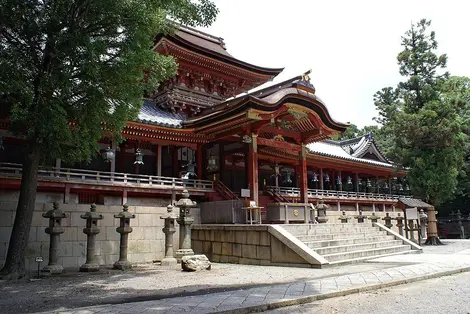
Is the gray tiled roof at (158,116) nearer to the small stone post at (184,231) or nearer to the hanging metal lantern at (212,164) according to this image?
the hanging metal lantern at (212,164)

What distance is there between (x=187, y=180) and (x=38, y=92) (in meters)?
8.88

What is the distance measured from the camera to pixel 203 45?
945 inches

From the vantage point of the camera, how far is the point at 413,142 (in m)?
25.6

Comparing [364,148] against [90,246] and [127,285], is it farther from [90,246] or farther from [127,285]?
[127,285]

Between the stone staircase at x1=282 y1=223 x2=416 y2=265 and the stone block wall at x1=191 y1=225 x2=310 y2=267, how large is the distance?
3.43 feet

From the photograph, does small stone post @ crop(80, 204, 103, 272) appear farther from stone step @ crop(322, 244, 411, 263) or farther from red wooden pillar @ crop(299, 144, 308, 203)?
red wooden pillar @ crop(299, 144, 308, 203)

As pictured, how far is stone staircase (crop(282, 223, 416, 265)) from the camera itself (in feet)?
43.4

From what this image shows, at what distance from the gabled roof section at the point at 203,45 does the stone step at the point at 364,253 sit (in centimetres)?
1010

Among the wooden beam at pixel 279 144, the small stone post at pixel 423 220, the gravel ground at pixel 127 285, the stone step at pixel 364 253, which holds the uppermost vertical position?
the wooden beam at pixel 279 144

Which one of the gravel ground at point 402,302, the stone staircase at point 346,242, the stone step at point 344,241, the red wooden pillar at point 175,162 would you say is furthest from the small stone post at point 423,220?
the gravel ground at point 402,302

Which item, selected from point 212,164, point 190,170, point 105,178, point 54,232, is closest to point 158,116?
point 190,170

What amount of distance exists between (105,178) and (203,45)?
11.2 meters

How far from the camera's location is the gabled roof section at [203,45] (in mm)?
18969

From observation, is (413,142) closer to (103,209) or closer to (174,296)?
(103,209)
